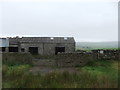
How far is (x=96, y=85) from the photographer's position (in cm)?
806

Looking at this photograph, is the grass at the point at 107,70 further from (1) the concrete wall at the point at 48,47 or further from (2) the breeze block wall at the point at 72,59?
(1) the concrete wall at the point at 48,47

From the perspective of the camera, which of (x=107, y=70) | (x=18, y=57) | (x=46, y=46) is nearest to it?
(x=107, y=70)

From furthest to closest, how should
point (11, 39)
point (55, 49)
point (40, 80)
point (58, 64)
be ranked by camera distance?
point (11, 39) → point (55, 49) → point (58, 64) → point (40, 80)

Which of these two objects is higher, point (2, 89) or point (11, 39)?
point (11, 39)

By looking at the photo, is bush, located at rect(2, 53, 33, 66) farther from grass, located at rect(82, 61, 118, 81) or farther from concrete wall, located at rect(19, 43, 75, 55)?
concrete wall, located at rect(19, 43, 75, 55)

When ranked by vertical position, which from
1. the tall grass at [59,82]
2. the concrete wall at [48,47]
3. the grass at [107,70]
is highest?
the concrete wall at [48,47]

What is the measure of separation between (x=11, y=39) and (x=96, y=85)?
85.4 feet

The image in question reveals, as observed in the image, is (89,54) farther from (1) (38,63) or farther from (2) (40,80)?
(2) (40,80)

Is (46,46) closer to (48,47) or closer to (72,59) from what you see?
(48,47)

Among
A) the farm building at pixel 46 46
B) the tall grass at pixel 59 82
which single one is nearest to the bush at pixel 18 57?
the farm building at pixel 46 46

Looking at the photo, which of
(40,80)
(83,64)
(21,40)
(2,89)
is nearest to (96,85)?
(40,80)

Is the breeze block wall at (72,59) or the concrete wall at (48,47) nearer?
the breeze block wall at (72,59)

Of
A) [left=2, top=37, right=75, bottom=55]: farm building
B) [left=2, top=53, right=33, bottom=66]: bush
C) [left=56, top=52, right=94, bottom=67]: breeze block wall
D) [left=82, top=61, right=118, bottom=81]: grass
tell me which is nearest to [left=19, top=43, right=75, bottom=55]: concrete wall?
[left=2, top=37, right=75, bottom=55]: farm building

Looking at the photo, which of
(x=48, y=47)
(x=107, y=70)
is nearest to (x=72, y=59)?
(x=107, y=70)
